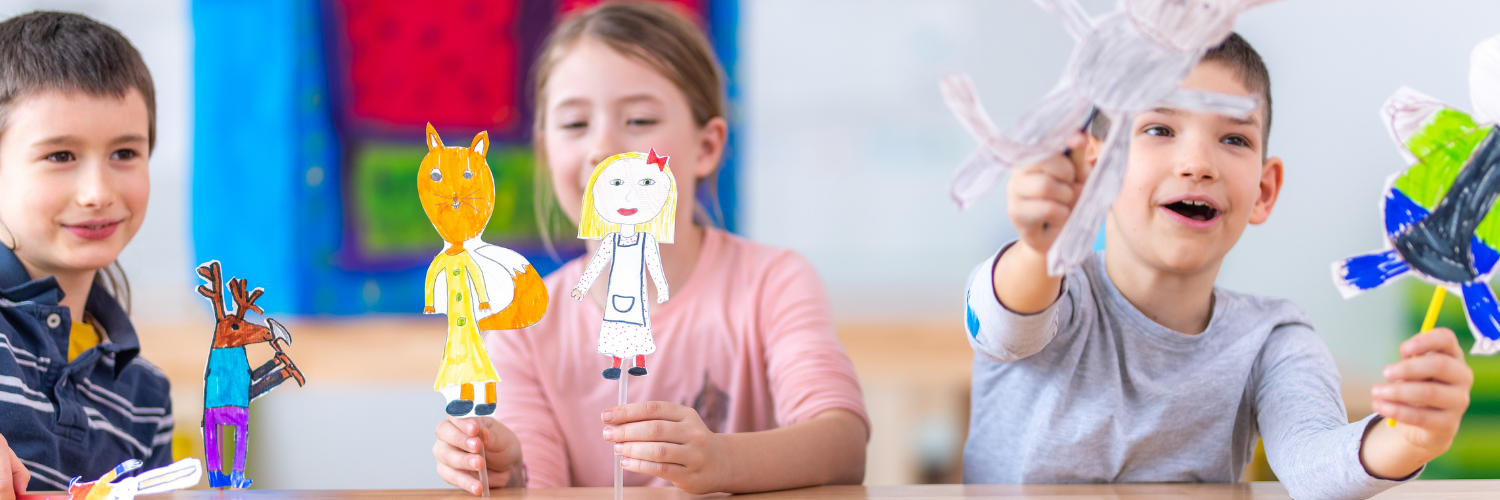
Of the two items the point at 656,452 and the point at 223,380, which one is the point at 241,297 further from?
the point at 656,452

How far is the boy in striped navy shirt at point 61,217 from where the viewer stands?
0.71 meters

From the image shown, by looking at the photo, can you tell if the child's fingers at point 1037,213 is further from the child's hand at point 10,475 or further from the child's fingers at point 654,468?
the child's hand at point 10,475

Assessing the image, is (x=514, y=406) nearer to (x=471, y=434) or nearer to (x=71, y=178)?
(x=471, y=434)

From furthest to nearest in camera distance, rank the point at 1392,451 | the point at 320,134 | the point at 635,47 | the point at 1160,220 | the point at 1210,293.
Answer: the point at 320,134 < the point at 635,47 < the point at 1210,293 < the point at 1160,220 < the point at 1392,451

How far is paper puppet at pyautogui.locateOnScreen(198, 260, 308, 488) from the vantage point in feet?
2.12

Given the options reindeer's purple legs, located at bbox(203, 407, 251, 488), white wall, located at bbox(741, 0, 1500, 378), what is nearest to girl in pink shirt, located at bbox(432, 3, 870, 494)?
reindeer's purple legs, located at bbox(203, 407, 251, 488)

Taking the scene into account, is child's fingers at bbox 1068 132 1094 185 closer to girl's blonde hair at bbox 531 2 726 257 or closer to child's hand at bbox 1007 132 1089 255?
child's hand at bbox 1007 132 1089 255

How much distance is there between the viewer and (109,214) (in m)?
0.72

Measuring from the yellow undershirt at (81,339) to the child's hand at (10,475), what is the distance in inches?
8.2

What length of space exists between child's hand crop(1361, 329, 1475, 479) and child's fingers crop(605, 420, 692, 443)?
41cm

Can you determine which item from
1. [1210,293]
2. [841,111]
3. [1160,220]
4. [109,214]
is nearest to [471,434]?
[109,214]

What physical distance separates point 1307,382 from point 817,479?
0.41 m

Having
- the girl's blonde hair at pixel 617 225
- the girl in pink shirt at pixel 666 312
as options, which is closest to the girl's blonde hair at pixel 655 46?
the girl in pink shirt at pixel 666 312

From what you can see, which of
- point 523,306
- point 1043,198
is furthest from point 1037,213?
point 523,306
